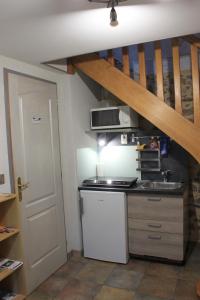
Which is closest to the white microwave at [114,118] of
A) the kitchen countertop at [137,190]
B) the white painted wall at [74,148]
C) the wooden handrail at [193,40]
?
the white painted wall at [74,148]

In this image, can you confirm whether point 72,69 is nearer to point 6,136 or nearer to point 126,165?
point 6,136

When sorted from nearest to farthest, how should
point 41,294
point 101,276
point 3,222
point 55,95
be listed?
point 3,222 → point 41,294 → point 101,276 → point 55,95

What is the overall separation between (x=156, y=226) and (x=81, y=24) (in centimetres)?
217

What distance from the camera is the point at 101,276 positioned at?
272 centimetres

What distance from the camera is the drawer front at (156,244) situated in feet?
9.14

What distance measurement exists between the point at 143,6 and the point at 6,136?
1.54m

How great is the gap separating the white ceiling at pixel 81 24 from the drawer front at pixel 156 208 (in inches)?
63.9

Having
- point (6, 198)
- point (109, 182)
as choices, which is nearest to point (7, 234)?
point (6, 198)

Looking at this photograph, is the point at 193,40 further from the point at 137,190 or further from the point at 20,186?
the point at 20,186

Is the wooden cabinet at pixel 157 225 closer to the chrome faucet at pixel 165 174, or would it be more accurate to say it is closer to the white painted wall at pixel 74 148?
the chrome faucet at pixel 165 174

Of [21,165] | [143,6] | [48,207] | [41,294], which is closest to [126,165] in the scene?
[48,207]

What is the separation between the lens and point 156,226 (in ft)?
9.34

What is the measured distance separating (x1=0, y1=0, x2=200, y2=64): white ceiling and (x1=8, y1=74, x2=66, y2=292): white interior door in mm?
434

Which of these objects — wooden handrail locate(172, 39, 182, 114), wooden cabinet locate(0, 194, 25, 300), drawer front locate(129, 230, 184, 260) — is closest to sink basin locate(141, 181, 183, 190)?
drawer front locate(129, 230, 184, 260)
